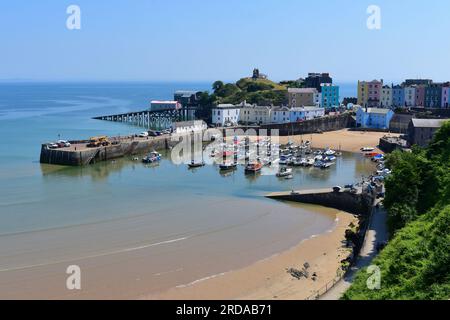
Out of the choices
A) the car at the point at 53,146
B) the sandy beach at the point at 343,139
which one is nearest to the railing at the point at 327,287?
the car at the point at 53,146

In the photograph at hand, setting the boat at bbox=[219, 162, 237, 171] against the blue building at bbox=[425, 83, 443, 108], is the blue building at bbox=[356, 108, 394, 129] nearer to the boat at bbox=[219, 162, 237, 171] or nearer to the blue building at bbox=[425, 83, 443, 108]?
the blue building at bbox=[425, 83, 443, 108]

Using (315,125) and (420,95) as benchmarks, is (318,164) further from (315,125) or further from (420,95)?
(420,95)

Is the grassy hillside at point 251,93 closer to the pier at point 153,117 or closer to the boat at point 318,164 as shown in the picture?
the pier at point 153,117

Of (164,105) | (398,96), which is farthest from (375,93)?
(164,105)

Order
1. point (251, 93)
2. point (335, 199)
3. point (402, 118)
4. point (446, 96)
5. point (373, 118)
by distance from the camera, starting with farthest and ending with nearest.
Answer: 1. point (251, 93)
2. point (446, 96)
3. point (373, 118)
4. point (402, 118)
5. point (335, 199)
